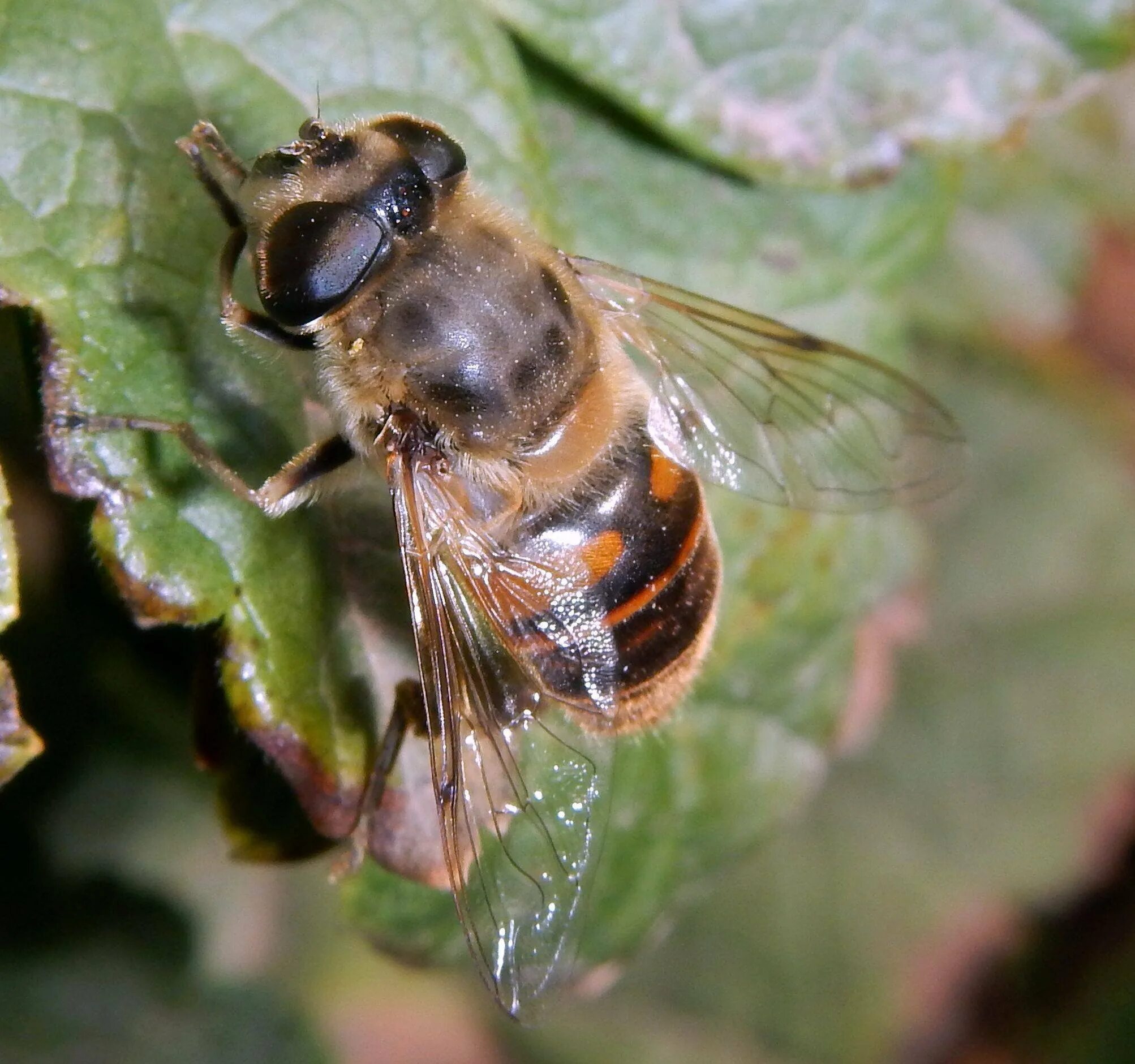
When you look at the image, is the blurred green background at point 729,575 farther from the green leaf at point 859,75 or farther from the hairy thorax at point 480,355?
the hairy thorax at point 480,355

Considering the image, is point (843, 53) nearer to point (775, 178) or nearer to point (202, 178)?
point (775, 178)

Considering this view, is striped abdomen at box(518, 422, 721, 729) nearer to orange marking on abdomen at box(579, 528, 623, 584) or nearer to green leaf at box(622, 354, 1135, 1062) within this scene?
orange marking on abdomen at box(579, 528, 623, 584)

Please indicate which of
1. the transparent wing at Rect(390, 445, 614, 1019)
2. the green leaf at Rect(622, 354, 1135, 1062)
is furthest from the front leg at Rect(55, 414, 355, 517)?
the green leaf at Rect(622, 354, 1135, 1062)

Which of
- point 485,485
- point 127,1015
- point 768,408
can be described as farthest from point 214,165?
point 127,1015

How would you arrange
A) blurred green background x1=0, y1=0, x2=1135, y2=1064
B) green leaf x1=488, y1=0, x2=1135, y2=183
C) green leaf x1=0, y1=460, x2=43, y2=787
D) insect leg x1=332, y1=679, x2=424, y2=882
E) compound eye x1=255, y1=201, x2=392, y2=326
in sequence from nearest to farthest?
green leaf x1=0, y1=460, x2=43, y2=787 < compound eye x1=255, y1=201, x2=392, y2=326 < blurred green background x1=0, y1=0, x2=1135, y2=1064 < insect leg x1=332, y1=679, x2=424, y2=882 < green leaf x1=488, y1=0, x2=1135, y2=183

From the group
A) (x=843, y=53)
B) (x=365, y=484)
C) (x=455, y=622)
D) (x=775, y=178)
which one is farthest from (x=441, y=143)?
(x=843, y=53)

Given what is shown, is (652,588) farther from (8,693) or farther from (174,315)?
(8,693)

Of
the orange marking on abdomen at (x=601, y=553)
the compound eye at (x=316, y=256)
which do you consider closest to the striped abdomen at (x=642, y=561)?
the orange marking on abdomen at (x=601, y=553)
